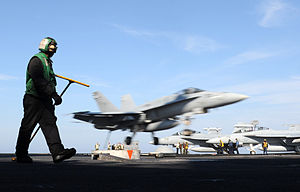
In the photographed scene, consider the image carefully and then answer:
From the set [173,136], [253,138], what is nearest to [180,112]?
[173,136]

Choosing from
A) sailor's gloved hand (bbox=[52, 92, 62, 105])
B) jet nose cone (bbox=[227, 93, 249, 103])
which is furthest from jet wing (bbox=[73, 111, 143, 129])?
sailor's gloved hand (bbox=[52, 92, 62, 105])

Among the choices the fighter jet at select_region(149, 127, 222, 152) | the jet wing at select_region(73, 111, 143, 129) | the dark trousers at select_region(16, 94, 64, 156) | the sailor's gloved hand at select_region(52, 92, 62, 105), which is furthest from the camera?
the fighter jet at select_region(149, 127, 222, 152)

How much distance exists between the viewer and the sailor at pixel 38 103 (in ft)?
25.1

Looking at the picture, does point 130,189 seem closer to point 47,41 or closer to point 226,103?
point 47,41

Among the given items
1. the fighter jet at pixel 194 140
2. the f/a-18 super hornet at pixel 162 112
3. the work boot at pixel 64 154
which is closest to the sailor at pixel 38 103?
the work boot at pixel 64 154

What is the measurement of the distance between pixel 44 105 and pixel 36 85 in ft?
1.52

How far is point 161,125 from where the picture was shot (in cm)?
2334

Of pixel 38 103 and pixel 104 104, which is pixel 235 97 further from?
pixel 38 103

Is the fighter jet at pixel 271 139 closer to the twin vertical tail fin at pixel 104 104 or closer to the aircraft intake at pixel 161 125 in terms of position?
the twin vertical tail fin at pixel 104 104

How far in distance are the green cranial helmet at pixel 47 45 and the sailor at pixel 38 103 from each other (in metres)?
0.12

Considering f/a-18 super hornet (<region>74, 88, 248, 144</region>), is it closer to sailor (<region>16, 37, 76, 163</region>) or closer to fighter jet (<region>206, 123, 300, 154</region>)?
sailor (<region>16, 37, 76, 163</region>)

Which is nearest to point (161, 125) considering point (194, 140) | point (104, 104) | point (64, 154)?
point (104, 104)

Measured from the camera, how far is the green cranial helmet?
811cm

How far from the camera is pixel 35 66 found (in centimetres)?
773
